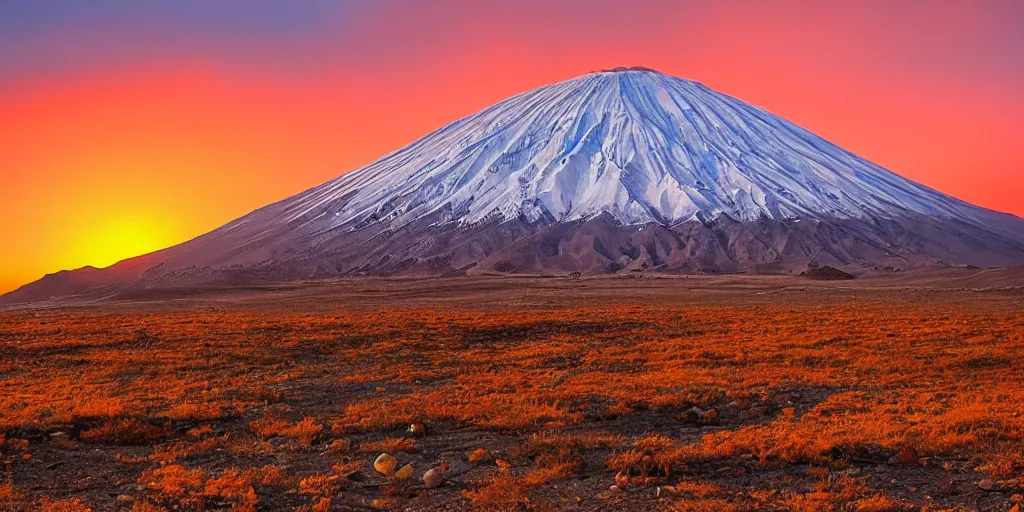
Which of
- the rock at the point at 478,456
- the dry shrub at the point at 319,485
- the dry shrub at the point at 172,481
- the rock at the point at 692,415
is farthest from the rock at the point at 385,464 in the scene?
the rock at the point at 692,415

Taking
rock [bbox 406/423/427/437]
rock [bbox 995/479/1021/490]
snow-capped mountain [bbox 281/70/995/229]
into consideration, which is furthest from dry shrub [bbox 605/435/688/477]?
snow-capped mountain [bbox 281/70/995/229]

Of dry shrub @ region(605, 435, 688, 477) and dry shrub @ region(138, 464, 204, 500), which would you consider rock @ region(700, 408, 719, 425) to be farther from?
dry shrub @ region(138, 464, 204, 500)

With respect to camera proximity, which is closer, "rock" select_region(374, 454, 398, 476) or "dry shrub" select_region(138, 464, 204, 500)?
"dry shrub" select_region(138, 464, 204, 500)

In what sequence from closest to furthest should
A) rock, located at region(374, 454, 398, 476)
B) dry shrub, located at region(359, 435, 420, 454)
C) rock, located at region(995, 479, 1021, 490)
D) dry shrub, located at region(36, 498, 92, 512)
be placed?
dry shrub, located at region(36, 498, 92, 512), rock, located at region(995, 479, 1021, 490), rock, located at region(374, 454, 398, 476), dry shrub, located at region(359, 435, 420, 454)

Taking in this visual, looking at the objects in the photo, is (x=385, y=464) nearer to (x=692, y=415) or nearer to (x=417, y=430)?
(x=417, y=430)

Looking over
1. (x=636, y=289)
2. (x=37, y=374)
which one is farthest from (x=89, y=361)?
(x=636, y=289)

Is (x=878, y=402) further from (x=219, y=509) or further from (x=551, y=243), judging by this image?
(x=551, y=243)
